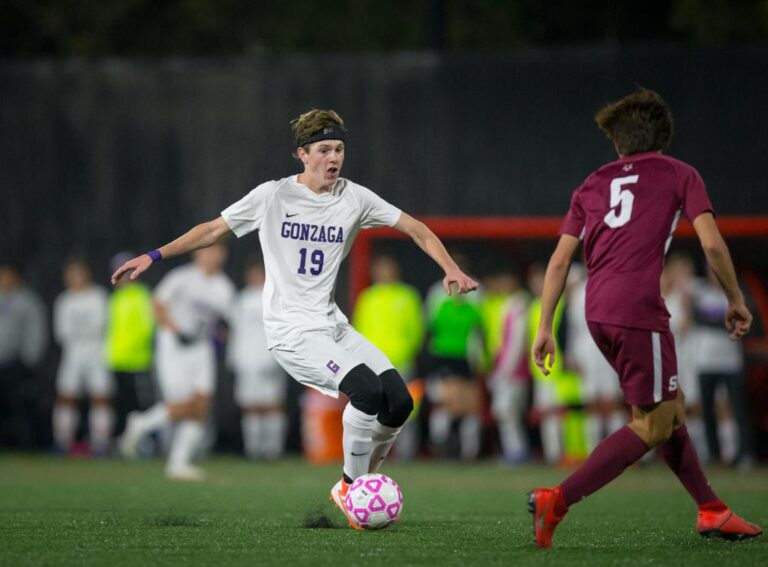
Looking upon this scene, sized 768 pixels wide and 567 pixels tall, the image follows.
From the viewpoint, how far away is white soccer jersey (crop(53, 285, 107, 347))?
19.7m

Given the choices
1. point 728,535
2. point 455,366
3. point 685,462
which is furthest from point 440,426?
point 685,462

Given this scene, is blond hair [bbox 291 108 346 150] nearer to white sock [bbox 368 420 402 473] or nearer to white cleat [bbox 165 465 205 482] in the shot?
white sock [bbox 368 420 402 473]

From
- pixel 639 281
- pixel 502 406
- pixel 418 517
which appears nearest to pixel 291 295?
pixel 418 517

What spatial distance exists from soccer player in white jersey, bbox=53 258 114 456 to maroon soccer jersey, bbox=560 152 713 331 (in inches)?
524

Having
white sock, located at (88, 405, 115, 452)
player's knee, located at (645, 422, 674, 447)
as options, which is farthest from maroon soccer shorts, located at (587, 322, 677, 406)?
white sock, located at (88, 405, 115, 452)

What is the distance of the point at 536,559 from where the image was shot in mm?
6895

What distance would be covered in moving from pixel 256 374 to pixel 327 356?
34.5 feet

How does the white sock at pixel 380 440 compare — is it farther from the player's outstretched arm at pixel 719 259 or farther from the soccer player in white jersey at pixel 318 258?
the player's outstretched arm at pixel 719 259

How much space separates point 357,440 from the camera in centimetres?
872

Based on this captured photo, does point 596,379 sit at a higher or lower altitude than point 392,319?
lower

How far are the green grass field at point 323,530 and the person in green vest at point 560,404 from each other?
2315 mm

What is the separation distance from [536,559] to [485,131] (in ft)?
43.4

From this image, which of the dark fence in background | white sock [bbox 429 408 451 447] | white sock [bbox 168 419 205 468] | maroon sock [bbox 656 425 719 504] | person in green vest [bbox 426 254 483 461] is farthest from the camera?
the dark fence in background

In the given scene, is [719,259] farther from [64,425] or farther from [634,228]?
[64,425]
